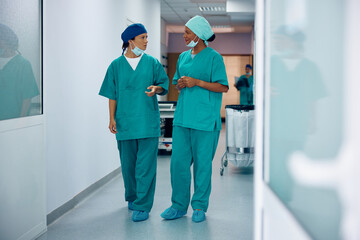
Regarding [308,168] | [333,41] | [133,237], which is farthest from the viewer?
[133,237]

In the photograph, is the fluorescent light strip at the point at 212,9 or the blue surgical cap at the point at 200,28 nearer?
the blue surgical cap at the point at 200,28

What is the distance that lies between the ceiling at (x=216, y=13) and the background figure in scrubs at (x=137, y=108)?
4.95 m

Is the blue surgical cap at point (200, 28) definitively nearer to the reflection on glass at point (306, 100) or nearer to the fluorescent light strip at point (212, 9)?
the reflection on glass at point (306, 100)

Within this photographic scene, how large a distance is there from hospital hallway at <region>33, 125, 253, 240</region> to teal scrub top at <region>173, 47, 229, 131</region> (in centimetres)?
63

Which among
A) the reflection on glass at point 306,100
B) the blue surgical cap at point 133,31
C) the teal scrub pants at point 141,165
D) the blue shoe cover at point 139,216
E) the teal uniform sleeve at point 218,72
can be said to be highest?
the blue surgical cap at point 133,31

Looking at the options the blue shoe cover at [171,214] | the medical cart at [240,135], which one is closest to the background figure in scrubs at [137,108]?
the blue shoe cover at [171,214]

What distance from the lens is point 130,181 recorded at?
9.75 feet

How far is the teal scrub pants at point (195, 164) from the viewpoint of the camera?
9.05ft

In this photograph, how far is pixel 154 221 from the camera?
9.08 ft

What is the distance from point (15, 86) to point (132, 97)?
32.7 inches

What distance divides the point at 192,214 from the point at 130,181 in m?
0.50

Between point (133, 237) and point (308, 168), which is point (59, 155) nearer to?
point (133, 237)

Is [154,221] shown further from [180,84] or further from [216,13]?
[216,13]

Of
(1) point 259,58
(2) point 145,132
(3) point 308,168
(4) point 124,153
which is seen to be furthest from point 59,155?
(3) point 308,168
